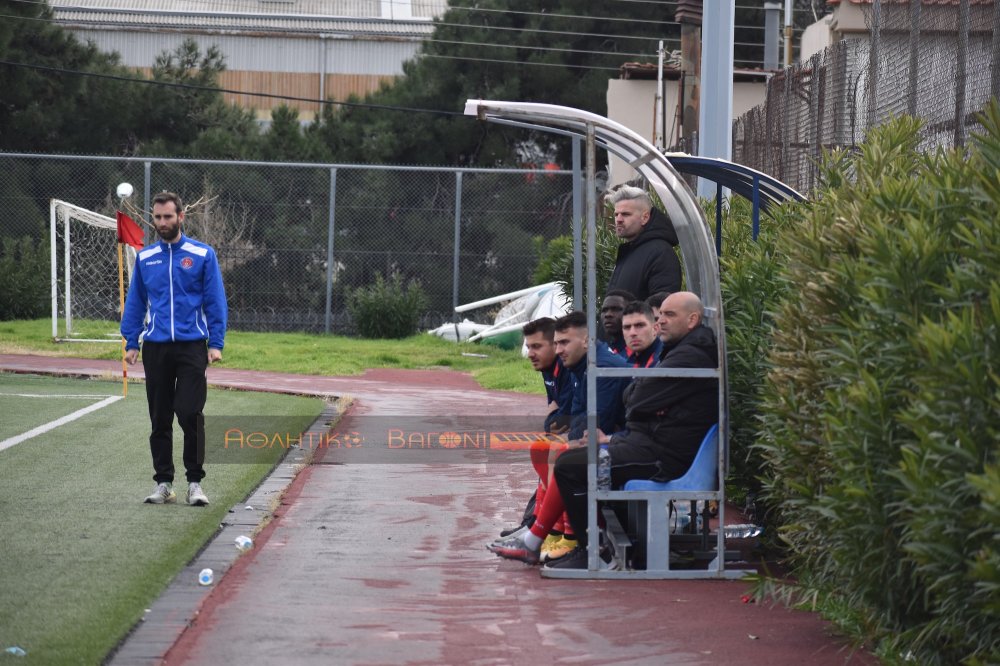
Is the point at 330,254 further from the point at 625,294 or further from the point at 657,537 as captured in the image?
the point at 657,537

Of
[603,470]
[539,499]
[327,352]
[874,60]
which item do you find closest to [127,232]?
[327,352]

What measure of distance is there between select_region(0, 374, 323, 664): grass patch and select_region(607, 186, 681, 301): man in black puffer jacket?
286cm

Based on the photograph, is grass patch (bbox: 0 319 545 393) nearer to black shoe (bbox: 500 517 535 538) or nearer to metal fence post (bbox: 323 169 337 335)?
metal fence post (bbox: 323 169 337 335)

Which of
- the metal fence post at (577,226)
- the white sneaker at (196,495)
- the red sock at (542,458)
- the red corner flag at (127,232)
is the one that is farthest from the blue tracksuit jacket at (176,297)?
the red corner flag at (127,232)

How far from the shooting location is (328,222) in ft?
83.7

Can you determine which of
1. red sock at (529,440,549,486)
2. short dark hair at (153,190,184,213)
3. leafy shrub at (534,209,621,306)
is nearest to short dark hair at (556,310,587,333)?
red sock at (529,440,549,486)

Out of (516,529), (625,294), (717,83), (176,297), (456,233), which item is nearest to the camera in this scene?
(516,529)

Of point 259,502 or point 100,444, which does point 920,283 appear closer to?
point 259,502

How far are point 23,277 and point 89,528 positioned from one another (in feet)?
58.6

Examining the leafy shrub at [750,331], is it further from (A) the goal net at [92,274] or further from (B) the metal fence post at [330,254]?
(A) the goal net at [92,274]

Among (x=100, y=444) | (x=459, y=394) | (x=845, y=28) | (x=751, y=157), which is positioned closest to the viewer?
(x=100, y=444)

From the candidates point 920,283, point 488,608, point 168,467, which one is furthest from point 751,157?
point 920,283

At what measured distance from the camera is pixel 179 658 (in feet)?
17.6

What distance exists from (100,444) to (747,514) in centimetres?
557
